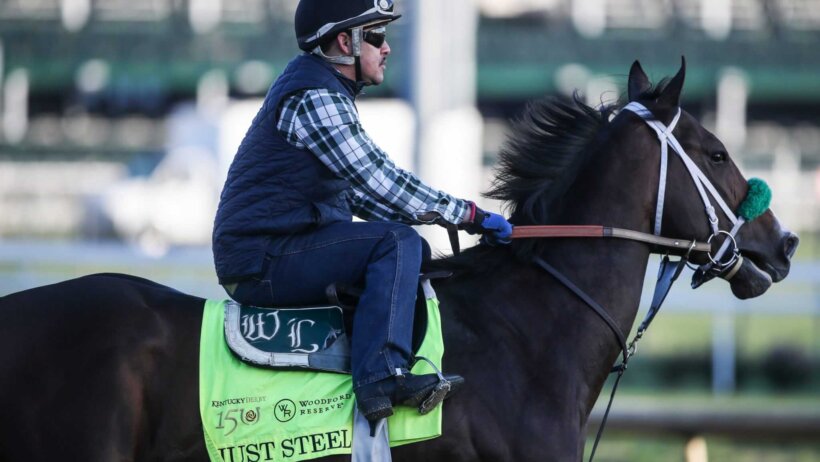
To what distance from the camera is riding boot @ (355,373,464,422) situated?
347cm

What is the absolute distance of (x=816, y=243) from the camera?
15414mm

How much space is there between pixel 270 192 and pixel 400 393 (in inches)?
30.2

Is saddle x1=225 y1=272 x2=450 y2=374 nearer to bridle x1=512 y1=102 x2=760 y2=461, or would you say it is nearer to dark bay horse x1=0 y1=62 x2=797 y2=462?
dark bay horse x1=0 y1=62 x2=797 y2=462

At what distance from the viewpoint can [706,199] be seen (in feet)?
12.8

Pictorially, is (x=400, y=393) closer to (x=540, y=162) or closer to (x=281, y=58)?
(x=540, y=162)

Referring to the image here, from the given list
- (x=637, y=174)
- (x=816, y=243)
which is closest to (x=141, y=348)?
(x=637, y=174)

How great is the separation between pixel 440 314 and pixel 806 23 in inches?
1103

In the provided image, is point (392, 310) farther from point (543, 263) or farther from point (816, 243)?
point (816, 243)

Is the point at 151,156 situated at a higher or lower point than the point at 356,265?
lower

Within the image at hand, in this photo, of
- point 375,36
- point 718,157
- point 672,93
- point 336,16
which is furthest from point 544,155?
point 336,16

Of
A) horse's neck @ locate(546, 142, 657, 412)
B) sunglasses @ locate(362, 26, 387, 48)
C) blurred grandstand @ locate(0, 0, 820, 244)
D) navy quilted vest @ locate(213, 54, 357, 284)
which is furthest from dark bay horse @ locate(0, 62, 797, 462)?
blurred grandstand @ locate(0, 0, 820, 244)

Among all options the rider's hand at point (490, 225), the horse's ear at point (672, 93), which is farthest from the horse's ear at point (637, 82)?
the rider's hand at point (490, 225)

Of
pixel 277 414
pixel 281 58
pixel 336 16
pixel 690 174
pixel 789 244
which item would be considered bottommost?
pixel 281 58

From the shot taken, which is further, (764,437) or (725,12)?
Result: (725,12)
